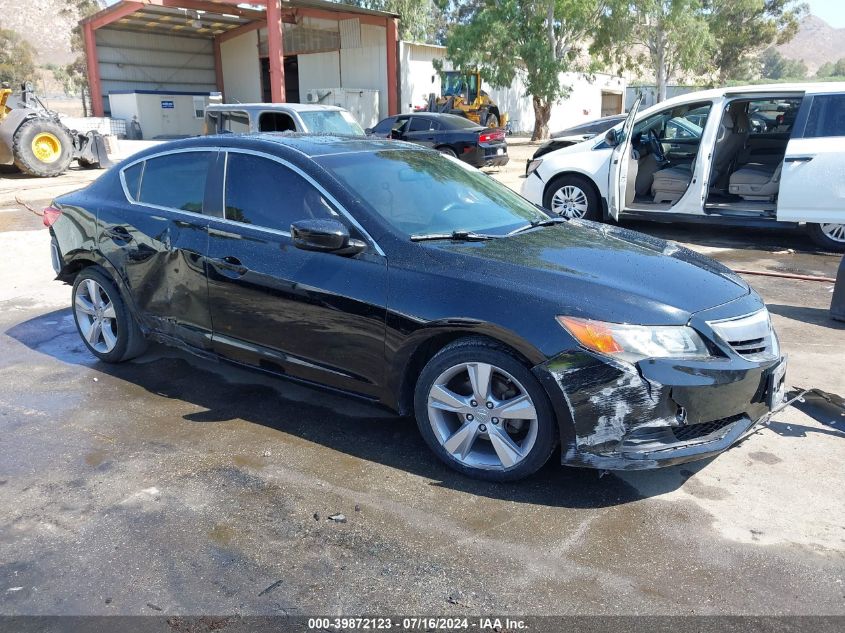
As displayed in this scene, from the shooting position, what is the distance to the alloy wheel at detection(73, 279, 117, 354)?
17.0ft

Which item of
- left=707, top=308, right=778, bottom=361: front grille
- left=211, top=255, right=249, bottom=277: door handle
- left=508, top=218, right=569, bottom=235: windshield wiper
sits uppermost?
left=508, top=218, right=569, bottom=235: windshield wiper

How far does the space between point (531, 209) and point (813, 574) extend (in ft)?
8.79

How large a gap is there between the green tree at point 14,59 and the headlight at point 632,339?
73.3 metres

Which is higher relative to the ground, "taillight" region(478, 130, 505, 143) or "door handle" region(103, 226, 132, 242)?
"taillight" region(478, 130, 505, 143)

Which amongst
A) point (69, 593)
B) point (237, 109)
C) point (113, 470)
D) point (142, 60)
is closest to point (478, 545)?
point (69, 593)

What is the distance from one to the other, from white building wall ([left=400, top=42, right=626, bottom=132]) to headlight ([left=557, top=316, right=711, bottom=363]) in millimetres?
25050

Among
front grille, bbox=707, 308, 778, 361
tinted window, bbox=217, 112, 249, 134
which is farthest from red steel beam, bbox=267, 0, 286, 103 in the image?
front grille, bbox=707, 308, 778, 361

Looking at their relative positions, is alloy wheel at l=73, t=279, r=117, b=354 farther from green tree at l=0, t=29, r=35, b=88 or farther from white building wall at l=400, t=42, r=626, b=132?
green tree at l=0, t=29, r=35, b=88

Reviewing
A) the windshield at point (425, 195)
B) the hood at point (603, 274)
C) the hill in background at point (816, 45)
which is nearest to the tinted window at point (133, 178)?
the windshield at point (425, 195)

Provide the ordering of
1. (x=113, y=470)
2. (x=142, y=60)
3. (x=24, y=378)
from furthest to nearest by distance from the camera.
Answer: (x=142, y=60) → (x=24, y=378) → (x=113, y=470)

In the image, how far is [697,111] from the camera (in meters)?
9.55

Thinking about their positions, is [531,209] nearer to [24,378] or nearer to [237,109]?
[24,378]

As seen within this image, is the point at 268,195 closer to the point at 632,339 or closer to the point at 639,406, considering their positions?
the point at 632,339

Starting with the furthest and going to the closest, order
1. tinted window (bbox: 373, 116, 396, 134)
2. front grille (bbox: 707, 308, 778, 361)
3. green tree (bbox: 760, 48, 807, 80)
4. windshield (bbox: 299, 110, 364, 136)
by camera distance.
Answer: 1. green tree (bbox: 760, 48, 807, 80)
2. tinted window (bbox: 373, 116, 396, 134)
3. windshield (bbox: 299, 110, 364, 136)
4. front grille (bbox: 707, 308, 778, 361)
